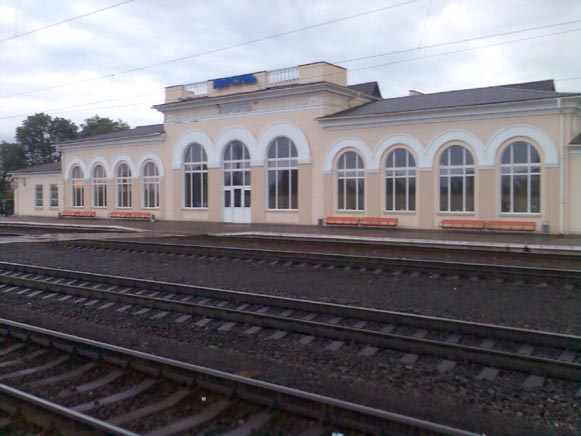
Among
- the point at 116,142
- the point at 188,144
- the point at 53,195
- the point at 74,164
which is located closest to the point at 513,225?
the point at 188,144

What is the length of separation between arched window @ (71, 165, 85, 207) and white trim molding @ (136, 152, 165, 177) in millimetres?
7021

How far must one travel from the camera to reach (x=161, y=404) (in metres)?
5.25

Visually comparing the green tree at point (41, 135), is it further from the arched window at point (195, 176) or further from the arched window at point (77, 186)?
the arched window at point (195, 176)

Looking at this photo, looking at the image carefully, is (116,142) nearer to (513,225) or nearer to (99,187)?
(99,187)

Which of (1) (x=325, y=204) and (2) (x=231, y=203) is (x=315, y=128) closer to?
(1) (x=325, y=204)

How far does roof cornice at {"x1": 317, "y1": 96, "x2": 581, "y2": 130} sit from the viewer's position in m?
23.2

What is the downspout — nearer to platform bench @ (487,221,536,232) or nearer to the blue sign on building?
platform bench @ (487,221,536,232)

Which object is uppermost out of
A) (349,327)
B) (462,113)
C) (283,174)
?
(462,113)

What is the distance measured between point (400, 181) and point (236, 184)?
35.7 ft

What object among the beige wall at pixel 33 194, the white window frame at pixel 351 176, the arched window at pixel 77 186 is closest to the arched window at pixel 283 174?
the white window frame at pixel 351 176

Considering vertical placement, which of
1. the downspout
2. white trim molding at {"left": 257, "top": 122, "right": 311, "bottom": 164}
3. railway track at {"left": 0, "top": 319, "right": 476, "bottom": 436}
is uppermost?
white trim molding at {"left": 257, "top": 122, "right": 311, "bottom": 164}

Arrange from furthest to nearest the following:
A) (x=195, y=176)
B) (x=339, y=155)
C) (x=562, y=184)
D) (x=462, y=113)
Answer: (x=195, y=176)
(x=339, y=155)
(x=462, y=113)
(x=562, y=184)

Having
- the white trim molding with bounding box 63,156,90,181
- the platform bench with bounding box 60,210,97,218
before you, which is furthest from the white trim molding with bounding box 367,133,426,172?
the white trim molding with bounding box 63,156,90,181

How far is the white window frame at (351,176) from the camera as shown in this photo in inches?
1150
